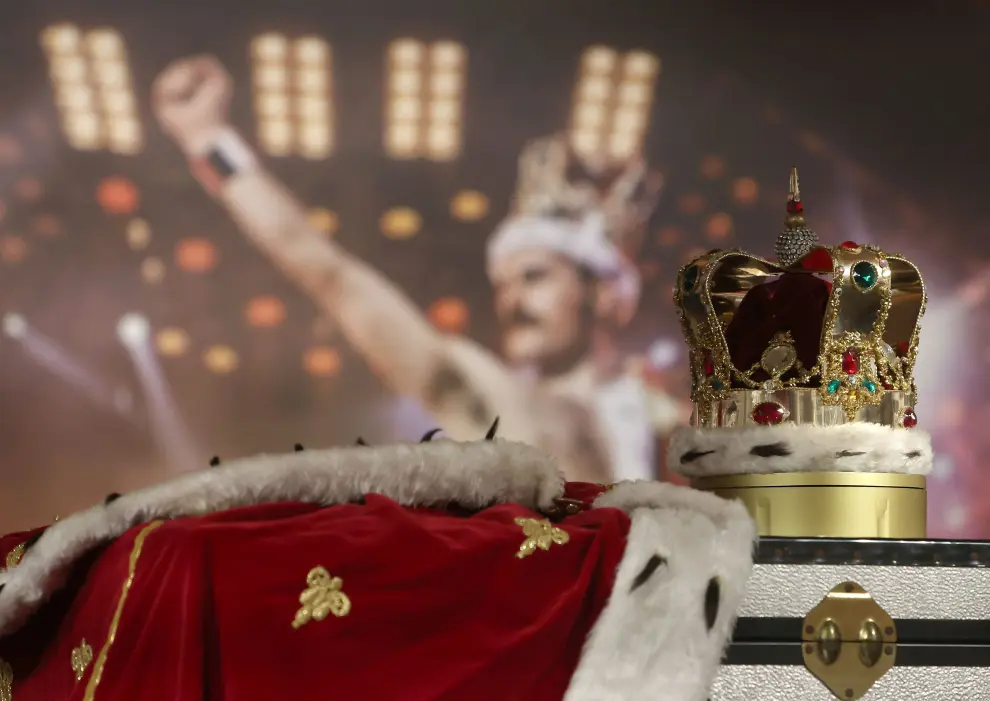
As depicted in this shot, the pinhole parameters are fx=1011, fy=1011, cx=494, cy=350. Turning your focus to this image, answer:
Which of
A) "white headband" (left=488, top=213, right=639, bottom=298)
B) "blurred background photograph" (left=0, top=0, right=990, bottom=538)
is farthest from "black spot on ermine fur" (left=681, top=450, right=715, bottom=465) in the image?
"white headband" (left=488, top=213, right=639, bottom=298)

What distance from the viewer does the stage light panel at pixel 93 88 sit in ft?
8.08

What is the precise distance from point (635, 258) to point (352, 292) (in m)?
0.71

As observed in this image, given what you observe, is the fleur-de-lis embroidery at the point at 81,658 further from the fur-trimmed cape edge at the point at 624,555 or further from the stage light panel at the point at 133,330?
the stage light panel at the point at 133,330

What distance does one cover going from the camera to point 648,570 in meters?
0.81

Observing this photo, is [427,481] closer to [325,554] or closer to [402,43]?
[325,554]

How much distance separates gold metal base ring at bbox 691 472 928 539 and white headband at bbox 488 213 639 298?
1.57m

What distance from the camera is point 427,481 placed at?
885 millimetres

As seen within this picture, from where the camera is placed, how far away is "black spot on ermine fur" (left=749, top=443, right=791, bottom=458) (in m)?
0.98

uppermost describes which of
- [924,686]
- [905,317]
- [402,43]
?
[402,43]

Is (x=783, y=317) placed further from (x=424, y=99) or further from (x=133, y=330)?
(x=133, y=330)

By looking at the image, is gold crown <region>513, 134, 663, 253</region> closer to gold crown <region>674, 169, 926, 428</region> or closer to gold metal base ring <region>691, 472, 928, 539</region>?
gold crown <region>674, 169, 926, 428</region>

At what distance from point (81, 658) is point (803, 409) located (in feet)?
2.27

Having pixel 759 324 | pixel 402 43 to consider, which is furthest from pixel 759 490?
pixel 402 43

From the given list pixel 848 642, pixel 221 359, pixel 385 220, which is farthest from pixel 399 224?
pixel 848 642
